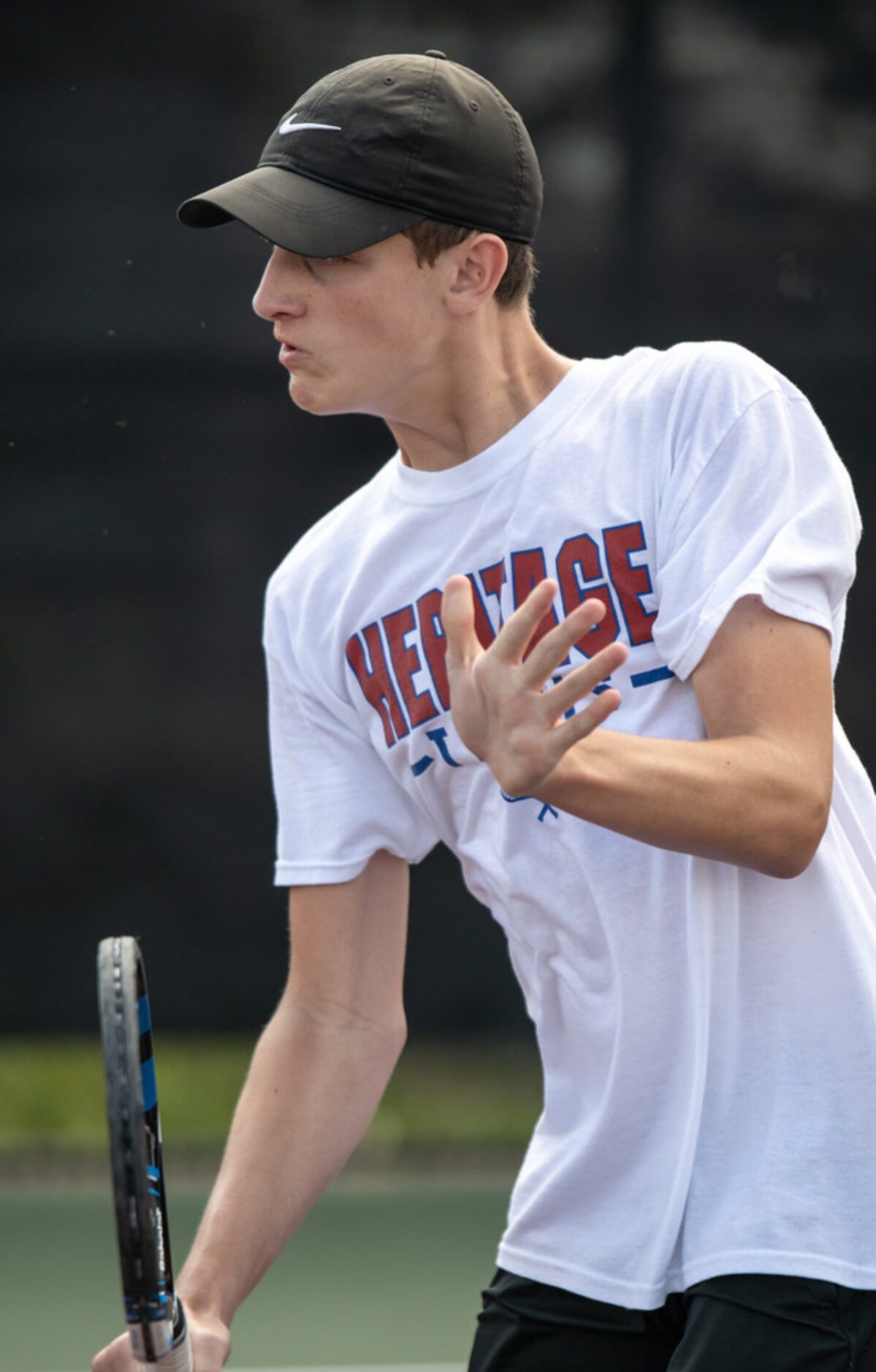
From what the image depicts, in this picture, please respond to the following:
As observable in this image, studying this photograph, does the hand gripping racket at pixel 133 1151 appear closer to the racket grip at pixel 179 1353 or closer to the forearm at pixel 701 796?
the racket grip at pixel 179 1353

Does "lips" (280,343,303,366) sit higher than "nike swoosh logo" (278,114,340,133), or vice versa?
"nike swoosh logo" (278,114,340,133)

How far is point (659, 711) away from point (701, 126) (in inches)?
79.7

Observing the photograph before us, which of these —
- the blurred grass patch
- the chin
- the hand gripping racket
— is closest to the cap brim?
the chin

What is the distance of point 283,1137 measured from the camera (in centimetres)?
195

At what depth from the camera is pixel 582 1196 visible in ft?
6.01

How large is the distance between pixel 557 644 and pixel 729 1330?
635 millimetres

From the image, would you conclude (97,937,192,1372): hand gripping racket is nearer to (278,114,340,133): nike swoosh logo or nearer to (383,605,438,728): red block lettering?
(383,605,438,728): red block lettering

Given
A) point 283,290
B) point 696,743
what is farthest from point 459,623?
point 283,290

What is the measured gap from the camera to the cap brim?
1.83 m

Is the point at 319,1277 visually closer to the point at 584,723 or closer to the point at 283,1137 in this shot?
the point at 283,1137

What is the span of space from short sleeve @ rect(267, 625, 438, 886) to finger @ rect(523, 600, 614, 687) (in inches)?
25.7

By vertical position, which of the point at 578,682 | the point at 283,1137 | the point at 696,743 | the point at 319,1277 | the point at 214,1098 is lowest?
the point at 214,1098

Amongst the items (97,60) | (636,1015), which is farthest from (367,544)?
(97,60)

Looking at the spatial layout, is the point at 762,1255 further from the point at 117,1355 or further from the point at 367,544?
the point at 367,544
